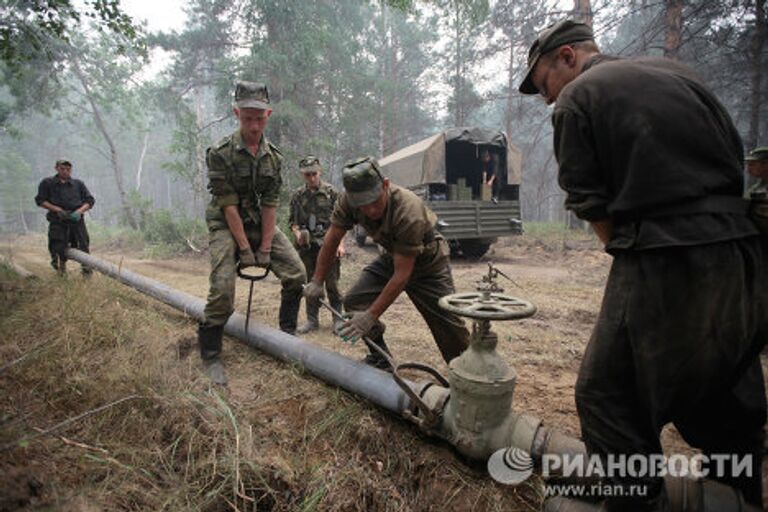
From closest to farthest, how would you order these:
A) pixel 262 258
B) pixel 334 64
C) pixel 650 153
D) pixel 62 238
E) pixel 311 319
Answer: pixel 650 153, pixel 262 258, pixel 311 319, pixel 62 238, pixel 334 64

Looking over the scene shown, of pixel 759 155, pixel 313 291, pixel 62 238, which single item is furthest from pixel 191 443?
pixel 62 238

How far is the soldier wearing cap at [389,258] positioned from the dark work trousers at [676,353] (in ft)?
4.09

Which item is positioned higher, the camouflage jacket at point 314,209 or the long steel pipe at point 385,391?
the camouflage jacket at point 314,209

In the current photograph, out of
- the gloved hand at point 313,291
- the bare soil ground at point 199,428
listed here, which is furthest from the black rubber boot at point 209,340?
the gloved hand at point 313,291

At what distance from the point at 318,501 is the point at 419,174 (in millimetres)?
8661

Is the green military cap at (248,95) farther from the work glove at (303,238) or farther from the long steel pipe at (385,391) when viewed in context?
the work glove at (303,238)

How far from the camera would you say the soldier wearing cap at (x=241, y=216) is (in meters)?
3.18

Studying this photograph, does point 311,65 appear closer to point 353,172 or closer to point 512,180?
point 512,180

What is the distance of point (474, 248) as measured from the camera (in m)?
9.96

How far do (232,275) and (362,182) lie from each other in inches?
54.5

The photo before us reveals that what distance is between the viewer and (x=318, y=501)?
5.73ft
